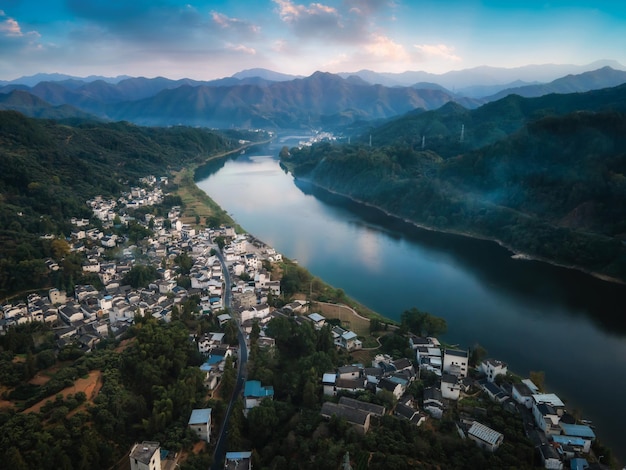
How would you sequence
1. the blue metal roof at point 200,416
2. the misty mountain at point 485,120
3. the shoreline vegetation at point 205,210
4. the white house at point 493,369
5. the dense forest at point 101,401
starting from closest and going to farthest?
the dense forest at point 101,401 < the blue metal roof at point 200,416 < the white house at point 493,369 < the shoreline vegetation at point 205,210 < the misty mountain at point 485,120

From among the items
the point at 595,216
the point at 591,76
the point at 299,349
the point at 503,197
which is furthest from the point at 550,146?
the point at 591,76

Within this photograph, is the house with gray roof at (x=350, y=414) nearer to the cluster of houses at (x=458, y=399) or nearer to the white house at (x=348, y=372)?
the cluster of houses at (x=458, y=399)

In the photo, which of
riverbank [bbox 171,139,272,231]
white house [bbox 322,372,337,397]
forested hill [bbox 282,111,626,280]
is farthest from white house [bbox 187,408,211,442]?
forested hill [bbox 282,111,626,280]

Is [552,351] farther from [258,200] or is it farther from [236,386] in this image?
[258,200]

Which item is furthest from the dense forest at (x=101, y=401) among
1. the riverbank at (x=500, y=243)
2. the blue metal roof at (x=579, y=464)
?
the riverbank at (x=500, y=243)

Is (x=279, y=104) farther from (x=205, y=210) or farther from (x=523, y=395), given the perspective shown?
(x=523, y=395)
